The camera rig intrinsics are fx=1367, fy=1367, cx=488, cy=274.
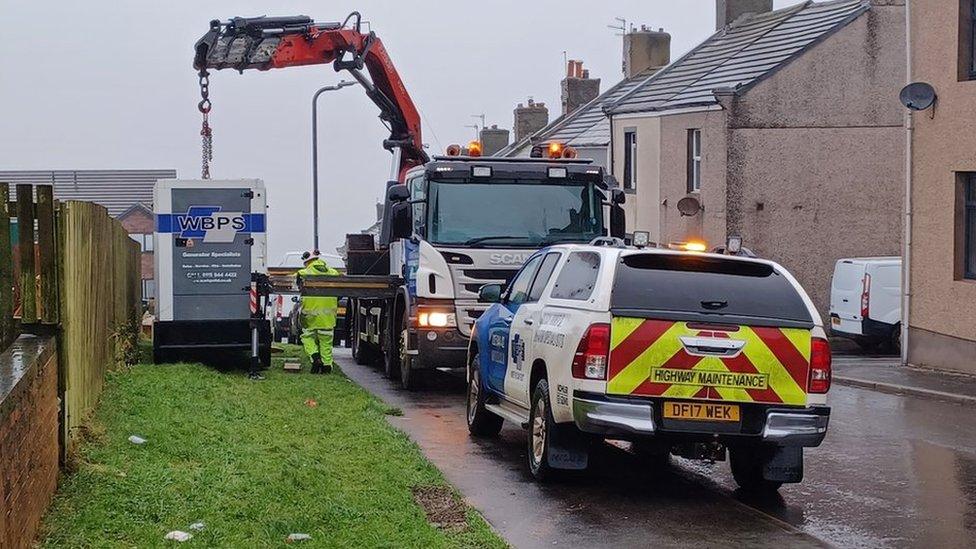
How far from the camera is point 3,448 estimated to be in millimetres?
5992

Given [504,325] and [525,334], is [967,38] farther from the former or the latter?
[525,334]

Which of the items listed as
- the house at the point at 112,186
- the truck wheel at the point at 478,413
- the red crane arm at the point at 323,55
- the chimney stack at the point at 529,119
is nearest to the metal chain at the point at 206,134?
the red crane arm at the point at 323,55

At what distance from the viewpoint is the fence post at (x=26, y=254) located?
8656 mm

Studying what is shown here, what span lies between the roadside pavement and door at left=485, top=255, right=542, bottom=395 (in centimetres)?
766

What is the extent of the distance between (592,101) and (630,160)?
532 inches

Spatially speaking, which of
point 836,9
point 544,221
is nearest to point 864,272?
point 836,9

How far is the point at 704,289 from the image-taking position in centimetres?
981

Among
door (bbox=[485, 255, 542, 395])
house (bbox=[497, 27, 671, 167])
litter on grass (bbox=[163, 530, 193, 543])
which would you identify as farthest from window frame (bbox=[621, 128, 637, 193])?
litter on grass (bbox=[163, 530, 193, 543])

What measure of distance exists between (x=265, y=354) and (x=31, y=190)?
11.2 meters

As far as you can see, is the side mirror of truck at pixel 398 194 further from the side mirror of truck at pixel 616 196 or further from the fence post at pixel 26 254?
the fence post at pixel 26 254

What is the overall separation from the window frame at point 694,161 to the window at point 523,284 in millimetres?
19553

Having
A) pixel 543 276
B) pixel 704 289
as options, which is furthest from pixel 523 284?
pixel 704 289

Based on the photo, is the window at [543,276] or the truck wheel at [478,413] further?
the truck wheel at [478,413]

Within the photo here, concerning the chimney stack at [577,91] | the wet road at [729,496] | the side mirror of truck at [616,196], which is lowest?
the wet road at [729,496]
